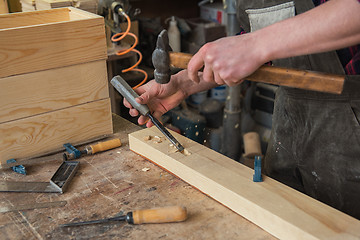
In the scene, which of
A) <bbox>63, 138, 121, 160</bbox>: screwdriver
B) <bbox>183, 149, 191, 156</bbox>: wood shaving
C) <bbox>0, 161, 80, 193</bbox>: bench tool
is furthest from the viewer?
<bbox>63, 138, 121, 160</bbox>: screwdriver

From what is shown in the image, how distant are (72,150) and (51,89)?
249mm

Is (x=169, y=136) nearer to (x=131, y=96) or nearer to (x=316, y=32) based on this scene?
(x=131, y=96)

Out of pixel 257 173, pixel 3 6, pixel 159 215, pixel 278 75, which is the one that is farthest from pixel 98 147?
pixel 3 6

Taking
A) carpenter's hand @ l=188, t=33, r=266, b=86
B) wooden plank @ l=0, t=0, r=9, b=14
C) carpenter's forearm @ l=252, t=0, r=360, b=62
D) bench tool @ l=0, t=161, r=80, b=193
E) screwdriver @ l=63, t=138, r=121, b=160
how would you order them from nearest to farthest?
1. carpenter's forearm @ l=252, t=0, r=360, b=62
2. carpenter's hand @ l=188, t=33, r=266, b=86
3. bench tool @ l=0, t=161, r=80, b=193
4. screwdriver @ l=63, t=138, r=121, b=160
5. wooden plank @ l=0, t=0, r=9, b=14

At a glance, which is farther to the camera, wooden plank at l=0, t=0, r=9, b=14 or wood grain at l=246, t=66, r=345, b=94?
wooden plank at l=0, t=0, r=9, b=14

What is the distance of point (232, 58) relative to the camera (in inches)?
41.5

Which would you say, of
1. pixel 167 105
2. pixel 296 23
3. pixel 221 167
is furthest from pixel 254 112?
pixel 296 23

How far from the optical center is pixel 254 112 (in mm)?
3596

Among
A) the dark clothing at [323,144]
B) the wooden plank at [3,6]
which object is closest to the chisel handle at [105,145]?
the dark clothing at [323,144]

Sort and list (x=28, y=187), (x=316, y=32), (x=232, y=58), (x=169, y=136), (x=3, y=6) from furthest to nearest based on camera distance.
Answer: (x=3, y=6) < (x=169, y=136) < (x=28, y=187) < (x=232, y=58) < (x=316, y=32)

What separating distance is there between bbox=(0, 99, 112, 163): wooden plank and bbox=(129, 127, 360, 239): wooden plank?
0.99 ft

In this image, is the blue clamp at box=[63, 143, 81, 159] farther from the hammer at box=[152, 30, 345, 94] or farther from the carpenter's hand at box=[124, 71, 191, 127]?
the hammer at box=[152, 30, 345, 94]

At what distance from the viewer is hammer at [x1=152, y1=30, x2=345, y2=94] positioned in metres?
0.99

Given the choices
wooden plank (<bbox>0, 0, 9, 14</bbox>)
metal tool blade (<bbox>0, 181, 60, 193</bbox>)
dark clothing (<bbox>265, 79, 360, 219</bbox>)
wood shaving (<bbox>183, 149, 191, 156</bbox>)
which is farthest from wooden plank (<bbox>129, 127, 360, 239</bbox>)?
wooden plank (<bbox>0, 0, 9, 14</bbox>)
